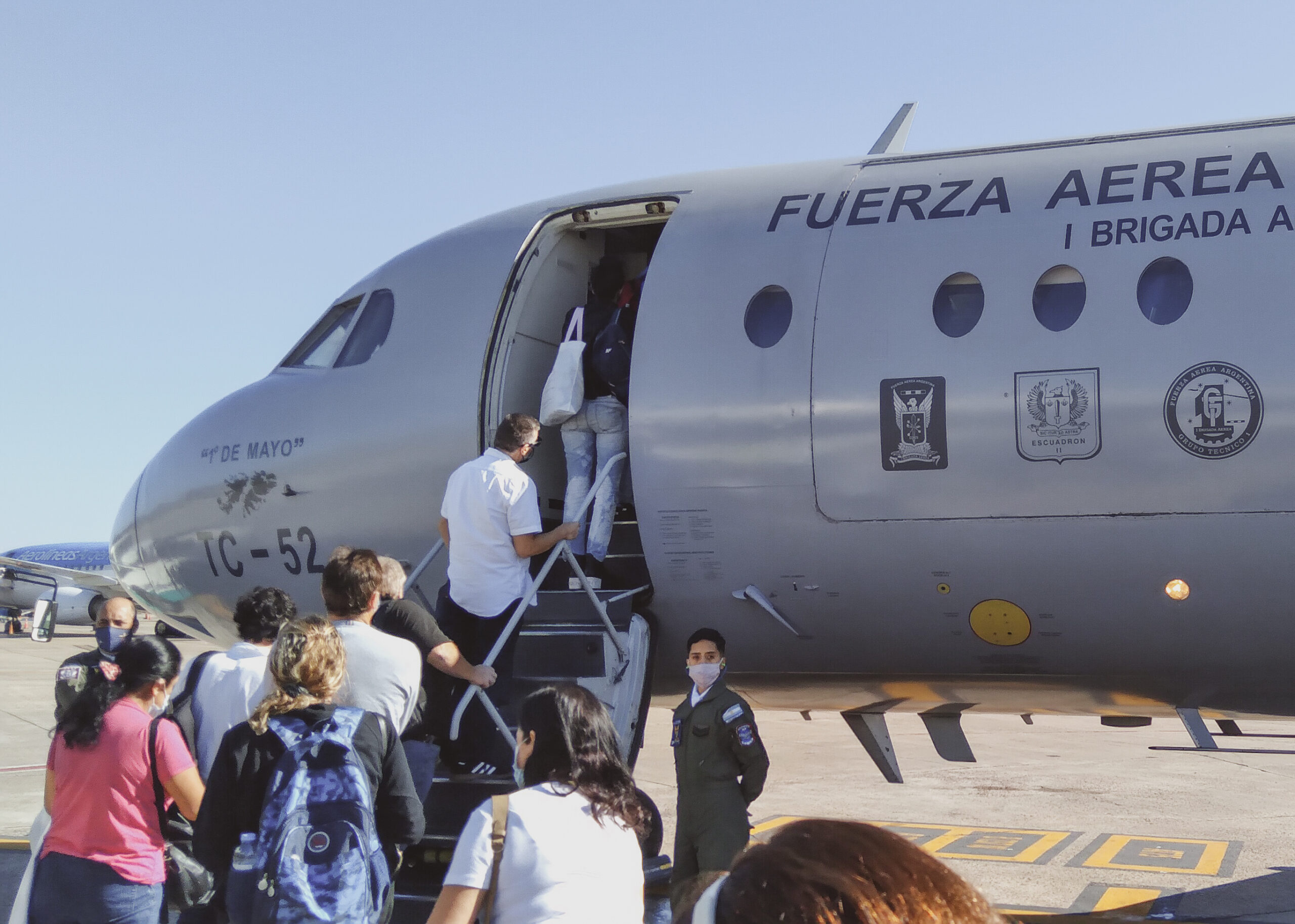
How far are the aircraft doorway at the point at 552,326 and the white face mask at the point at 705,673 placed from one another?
148 cm

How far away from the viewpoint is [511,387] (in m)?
8.09

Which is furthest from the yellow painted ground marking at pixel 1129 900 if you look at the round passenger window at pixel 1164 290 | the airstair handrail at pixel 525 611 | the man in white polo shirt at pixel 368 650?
the man in white polo shirt at pixel 368 650

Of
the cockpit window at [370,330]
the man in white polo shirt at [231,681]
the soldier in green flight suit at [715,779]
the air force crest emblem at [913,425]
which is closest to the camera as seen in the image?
the man in white polo shirt at [231,681]

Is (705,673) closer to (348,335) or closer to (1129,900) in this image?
(1129,900)

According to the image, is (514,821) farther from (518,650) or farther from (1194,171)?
(1194,171)

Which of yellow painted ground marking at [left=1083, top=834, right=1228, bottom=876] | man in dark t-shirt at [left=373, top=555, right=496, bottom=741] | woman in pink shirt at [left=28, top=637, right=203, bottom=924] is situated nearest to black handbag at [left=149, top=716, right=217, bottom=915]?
woman in pink shirt at [left=28, top=637, right=203, bottom=924]

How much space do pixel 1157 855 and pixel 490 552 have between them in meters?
6.27

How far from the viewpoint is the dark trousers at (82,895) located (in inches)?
174

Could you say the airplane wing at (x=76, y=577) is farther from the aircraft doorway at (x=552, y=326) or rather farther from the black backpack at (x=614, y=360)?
the black backpack at (x=614, y=360)

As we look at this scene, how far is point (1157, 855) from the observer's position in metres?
9.80

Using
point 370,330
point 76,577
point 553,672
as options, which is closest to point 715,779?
point 553,672

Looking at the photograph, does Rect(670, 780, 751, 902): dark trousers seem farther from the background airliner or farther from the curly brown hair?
the background airliner

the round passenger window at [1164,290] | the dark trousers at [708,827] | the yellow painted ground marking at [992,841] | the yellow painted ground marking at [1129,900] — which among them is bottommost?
the yellow painted ground marking at [992,841]

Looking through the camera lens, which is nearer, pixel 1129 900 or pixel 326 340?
pixel 1129 900
